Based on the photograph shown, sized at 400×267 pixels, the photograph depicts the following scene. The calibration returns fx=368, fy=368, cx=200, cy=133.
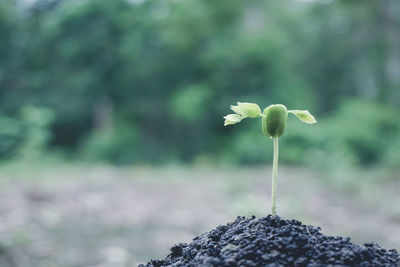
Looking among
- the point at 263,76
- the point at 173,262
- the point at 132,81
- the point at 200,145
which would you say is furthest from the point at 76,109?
the point at 173,262

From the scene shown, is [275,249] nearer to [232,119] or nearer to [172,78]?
[232,119]

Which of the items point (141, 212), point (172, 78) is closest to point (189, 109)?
point (172, 78)

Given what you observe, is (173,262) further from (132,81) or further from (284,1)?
(284,1)

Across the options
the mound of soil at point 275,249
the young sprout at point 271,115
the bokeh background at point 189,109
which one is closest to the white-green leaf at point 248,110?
the young sprout at point 271,115

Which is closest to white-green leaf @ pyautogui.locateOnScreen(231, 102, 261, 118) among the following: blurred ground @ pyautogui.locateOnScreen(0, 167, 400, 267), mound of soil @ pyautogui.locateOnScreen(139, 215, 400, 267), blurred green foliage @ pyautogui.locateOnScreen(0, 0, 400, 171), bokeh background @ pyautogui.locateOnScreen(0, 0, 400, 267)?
mound of soil @ pyautogui.locateOnScreen(139, 215, 400, 267)

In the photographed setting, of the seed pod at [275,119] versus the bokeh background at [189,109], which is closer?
the seed pod at [275,119]

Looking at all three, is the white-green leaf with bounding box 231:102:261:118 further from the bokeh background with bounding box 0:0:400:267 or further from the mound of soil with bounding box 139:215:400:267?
the bokeh background with bounding box 0:0:400:267

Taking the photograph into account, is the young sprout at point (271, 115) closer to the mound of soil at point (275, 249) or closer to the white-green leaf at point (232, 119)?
the white-green leaf at point (232, 119)
